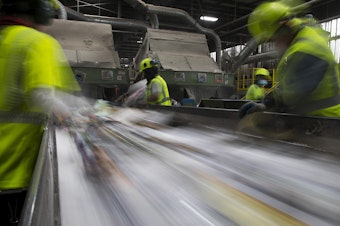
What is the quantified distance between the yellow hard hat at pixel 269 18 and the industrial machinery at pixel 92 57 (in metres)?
2.51

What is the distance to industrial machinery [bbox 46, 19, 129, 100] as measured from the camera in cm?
381

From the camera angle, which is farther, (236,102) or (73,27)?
(73,27)

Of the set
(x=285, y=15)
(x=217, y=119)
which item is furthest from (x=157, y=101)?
(x=285, y=15)

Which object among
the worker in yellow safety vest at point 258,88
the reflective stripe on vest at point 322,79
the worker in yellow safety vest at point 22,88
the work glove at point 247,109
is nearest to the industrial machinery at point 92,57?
the worker in yellow safety vest at point 258,88

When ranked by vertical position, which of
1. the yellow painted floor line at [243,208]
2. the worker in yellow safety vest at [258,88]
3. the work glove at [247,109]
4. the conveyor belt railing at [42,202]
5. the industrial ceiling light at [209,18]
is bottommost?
the yellow painted floor line at [243,208]

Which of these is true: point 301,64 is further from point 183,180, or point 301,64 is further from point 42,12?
point 42,12

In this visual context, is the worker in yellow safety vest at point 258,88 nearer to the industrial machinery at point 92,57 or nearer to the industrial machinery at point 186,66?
the industrial machinery at point 186,66

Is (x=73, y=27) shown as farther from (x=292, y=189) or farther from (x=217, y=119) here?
(x=292, y=189)

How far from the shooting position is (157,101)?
310 centimetres

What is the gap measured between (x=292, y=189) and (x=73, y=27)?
168 inches

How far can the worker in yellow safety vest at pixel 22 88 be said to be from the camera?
1114 millimetres

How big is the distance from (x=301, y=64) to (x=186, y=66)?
2.93m

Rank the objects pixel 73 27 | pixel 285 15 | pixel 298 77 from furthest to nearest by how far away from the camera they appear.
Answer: pixel 73 27
pixel 285 15
pixel 298 77

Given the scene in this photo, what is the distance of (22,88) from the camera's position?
1.15 metres
